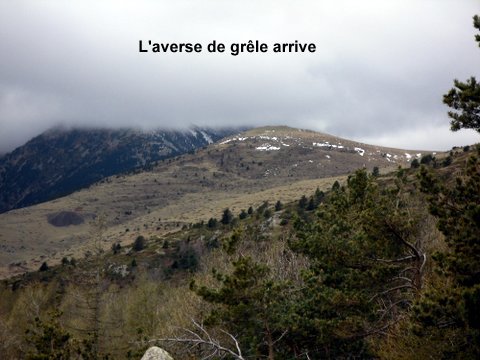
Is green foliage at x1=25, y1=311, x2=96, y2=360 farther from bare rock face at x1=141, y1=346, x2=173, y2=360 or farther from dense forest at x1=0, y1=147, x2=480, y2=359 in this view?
bare rock face at x1=141, y1=346, x2=173, y2=360

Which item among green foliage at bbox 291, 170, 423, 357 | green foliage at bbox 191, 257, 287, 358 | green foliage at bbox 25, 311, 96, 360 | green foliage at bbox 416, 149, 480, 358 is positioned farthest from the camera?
green foliage at bbox 25, 311, 96, 360

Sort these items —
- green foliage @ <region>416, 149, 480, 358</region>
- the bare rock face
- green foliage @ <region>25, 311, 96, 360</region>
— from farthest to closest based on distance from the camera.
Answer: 1. green foliage @ <region>25, 311, 96, 360</region>
2. the bare rock face
3. green foliage @ <region>416, 149, 480, 358</region>

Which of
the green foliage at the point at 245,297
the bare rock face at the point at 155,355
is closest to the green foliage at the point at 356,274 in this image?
the green foliage at the point at 245,297

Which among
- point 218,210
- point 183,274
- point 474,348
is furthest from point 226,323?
point 218,210

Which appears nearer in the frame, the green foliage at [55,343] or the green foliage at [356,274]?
the green foliage at [356,274]

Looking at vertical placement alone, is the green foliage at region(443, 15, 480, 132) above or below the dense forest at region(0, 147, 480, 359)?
above

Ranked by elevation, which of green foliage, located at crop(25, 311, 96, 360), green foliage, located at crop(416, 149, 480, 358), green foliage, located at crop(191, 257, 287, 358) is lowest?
green foliage, located at crop(25, 311, 96, 360)

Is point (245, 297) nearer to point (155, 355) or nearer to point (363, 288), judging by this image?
point (155, 355)

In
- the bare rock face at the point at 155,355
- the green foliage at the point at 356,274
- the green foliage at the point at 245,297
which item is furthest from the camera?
the green foliage at the point at 356,274

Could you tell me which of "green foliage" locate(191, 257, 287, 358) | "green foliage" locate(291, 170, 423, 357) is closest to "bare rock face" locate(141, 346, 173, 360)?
"green foliage" locate(191, 257, 287, 358)

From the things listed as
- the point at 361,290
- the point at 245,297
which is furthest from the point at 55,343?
the point at 361,290

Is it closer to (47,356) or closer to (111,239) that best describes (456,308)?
(47,356)

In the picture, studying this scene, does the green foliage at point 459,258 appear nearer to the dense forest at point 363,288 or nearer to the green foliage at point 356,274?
the dense forest at point 363,288
